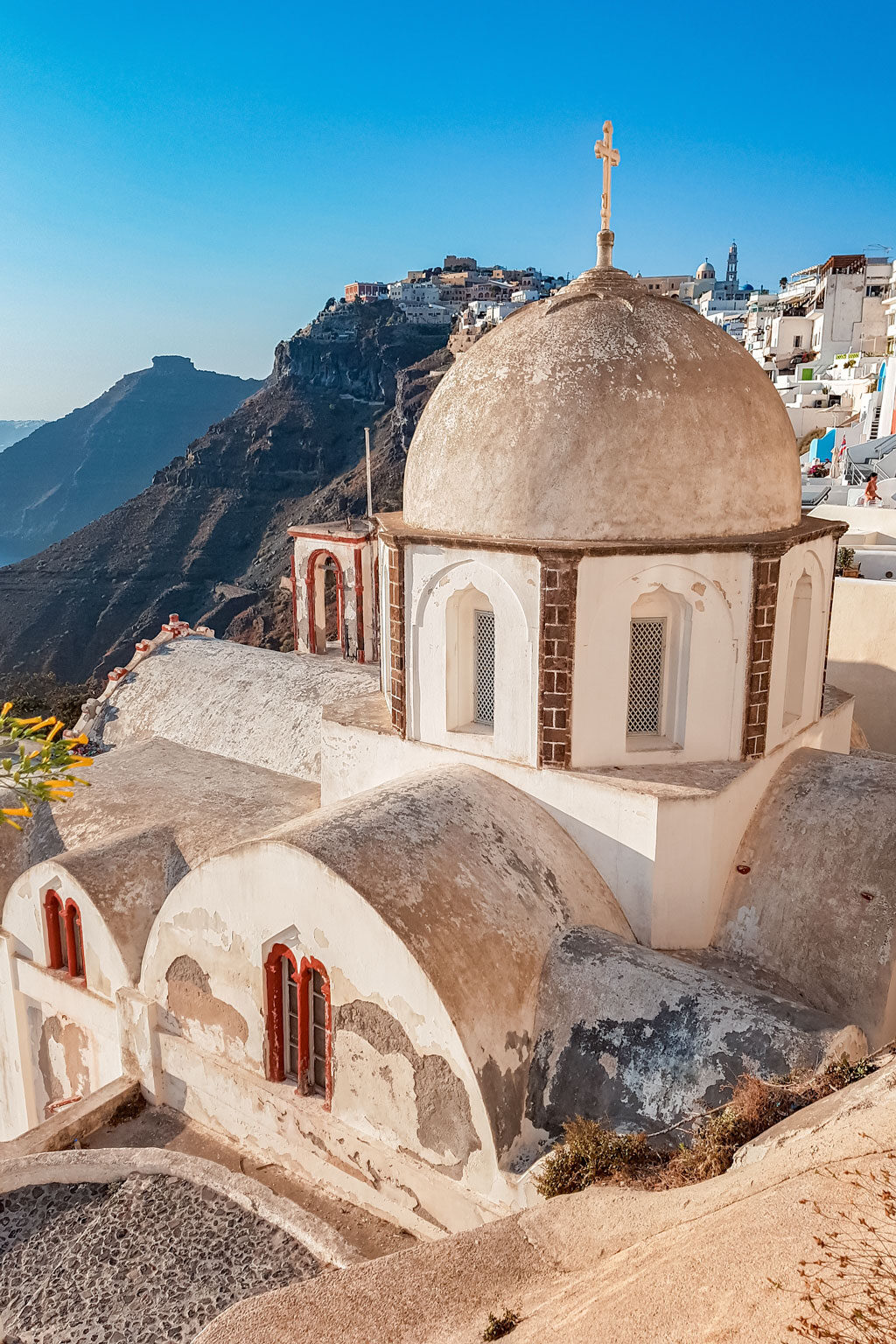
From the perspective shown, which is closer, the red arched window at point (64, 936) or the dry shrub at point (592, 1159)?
the dry shrub at point (592, 1159)

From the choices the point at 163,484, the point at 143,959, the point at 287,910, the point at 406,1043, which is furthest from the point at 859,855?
the point at 163,484

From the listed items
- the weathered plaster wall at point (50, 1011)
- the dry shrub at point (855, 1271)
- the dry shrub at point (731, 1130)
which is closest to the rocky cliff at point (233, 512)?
the weathered plaster wall at point (50, 1011)

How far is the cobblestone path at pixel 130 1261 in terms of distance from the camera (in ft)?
19.1

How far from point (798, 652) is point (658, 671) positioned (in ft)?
5.25

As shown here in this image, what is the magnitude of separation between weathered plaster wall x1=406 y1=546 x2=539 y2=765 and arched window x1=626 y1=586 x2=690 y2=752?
850mm

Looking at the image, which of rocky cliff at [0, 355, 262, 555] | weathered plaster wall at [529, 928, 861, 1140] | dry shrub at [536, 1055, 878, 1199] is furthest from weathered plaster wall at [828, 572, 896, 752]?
rocky cliff at [0, 355, 262, 555]

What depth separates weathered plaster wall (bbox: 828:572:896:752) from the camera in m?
12.8

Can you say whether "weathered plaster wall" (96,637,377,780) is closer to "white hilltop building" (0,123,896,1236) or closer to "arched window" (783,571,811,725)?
"white hilltop building" (0,123,896,1236)

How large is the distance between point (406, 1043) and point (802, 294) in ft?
221

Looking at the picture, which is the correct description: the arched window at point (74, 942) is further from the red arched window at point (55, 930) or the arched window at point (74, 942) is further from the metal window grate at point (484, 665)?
the metal window grate at point (484, 665)

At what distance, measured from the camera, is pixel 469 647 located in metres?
8.09

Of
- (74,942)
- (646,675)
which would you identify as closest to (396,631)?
(646,675)

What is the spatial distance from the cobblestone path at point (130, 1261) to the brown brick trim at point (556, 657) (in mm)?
3872

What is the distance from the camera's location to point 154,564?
71.2 metres
